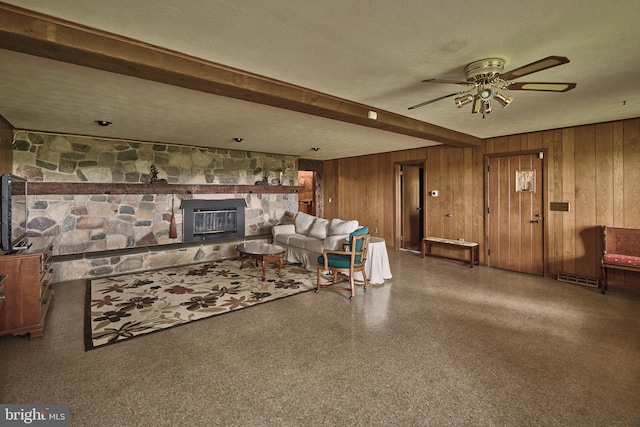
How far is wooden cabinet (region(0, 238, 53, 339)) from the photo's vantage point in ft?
9.06

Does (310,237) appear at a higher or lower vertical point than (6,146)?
lower

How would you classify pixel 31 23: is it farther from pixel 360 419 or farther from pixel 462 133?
pixel 462 133

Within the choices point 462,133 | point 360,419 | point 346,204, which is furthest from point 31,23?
point 346,204

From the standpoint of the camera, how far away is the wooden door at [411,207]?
7.53 meters

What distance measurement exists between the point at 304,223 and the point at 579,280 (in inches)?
183

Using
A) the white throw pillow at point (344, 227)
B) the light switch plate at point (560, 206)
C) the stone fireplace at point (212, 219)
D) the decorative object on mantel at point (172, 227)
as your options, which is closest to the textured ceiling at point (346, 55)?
the light switch plate at point (560, 206)

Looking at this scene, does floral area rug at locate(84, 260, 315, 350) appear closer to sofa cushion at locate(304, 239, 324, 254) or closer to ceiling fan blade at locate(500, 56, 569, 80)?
sofa cushion at locate(304, 239, 324, 254)

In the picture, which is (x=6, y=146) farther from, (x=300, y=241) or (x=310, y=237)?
(x=310, y=237)

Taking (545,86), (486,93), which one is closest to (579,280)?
(545,86)

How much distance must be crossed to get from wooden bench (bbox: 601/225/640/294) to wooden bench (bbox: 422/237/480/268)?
1804 mm

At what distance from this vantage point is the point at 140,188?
5.63m

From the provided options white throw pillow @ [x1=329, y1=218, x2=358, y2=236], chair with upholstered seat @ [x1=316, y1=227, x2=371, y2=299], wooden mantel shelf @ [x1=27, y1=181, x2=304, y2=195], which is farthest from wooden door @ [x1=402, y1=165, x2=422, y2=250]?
chair with upholstered seat @ [x1=316, y1=227, x2=371, y2=299]

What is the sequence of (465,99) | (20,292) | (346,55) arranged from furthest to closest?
1. (20,292)
2. (465,99)
3. (346,55)

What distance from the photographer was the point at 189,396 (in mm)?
2043
